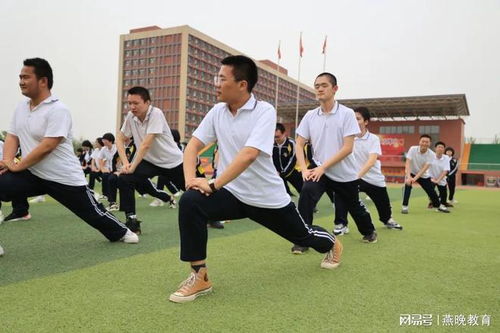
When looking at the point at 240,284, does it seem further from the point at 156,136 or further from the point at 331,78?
the point at 156,136

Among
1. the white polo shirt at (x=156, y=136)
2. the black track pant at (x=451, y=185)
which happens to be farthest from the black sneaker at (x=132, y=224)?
the black track pant at (x=451, y=185)

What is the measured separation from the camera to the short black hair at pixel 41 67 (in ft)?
13.2

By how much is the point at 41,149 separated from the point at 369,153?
14.3 feet

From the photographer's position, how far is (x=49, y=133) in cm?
393

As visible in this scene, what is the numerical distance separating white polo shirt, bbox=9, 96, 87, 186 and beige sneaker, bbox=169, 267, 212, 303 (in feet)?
6.05

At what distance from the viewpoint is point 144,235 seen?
17.6 feet

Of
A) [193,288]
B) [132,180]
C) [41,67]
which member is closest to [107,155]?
[132,180]

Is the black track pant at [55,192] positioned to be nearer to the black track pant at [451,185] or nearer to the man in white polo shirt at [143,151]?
the man in white polo shirt at [143,151]

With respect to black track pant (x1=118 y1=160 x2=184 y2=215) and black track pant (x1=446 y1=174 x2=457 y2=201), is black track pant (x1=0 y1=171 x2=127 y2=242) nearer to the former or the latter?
black track pant (x1=118 y1=160 x2=184 y2=215)

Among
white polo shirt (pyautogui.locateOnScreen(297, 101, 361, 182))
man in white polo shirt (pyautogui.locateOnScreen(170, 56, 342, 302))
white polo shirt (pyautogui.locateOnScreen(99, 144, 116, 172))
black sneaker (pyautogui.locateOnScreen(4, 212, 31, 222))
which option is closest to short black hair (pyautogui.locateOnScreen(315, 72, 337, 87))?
white polo shirt (pyautogui.locateOnScreen(297, 101, 361, 182))

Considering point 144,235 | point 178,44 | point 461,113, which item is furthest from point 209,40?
point 144,235

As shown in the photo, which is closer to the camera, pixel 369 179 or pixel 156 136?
pixel 156 136

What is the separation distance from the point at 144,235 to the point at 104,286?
2.29m

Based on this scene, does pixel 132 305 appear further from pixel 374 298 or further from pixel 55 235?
pixel 55 235
